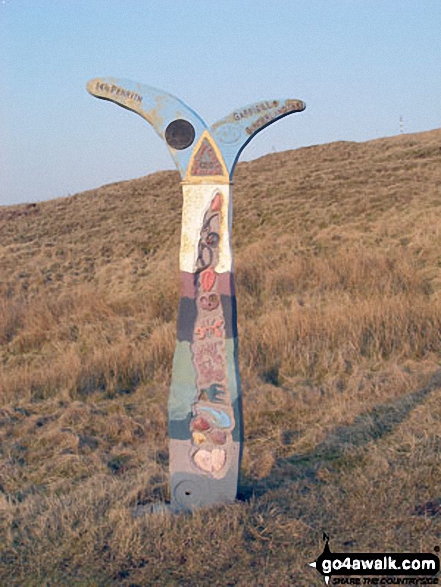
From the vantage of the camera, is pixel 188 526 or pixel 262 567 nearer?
pixel 262 567

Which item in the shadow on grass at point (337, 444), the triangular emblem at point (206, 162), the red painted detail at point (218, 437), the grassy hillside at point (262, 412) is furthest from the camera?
the shadow on grass at point (337, 444)

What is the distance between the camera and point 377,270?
35.9 ft

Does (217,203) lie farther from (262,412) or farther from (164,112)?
(262,412)

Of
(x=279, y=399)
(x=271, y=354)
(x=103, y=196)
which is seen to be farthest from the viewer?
(x=103, y=196)

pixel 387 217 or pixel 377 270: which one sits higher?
pixel 387 217

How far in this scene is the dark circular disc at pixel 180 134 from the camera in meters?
4.11

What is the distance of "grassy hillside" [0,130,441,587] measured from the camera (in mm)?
3750

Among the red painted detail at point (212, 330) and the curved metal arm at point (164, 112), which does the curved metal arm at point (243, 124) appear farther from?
the red painted detail at point (212, 330)

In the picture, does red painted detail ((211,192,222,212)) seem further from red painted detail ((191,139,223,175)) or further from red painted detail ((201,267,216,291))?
red painted detail ((201,267,216,291))

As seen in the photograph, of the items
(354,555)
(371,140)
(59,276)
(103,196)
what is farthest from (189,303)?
(371,140)

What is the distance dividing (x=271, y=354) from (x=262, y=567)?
4332 mm

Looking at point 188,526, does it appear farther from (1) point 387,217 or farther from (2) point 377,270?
(1) point 387,217

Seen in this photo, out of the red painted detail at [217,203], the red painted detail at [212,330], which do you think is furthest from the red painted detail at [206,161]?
the red painted detail at [212,330]

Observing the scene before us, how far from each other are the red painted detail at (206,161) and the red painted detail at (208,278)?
0.60m
